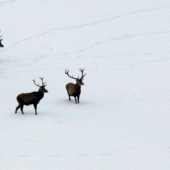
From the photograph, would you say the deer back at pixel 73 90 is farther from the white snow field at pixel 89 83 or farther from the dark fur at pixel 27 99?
the dark fur at pixel 27 99

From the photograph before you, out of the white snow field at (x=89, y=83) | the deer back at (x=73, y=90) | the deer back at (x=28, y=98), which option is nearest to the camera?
the white snow field at (x=89, y=83)

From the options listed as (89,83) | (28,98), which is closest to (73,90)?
(28,98)

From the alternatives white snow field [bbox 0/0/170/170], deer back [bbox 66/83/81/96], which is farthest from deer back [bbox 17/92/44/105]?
deer back [bbox 66/83/81/96]

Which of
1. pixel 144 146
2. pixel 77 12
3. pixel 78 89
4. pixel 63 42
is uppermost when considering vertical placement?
pixel 77 12

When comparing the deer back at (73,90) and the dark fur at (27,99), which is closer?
the dark fur at (27,99)

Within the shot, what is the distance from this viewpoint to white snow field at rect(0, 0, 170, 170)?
981cm

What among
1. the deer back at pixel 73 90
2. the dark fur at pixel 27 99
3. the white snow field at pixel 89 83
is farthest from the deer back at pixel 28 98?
the deer back at pixel 73 90

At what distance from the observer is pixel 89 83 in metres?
19.1

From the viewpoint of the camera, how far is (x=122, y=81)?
19.5 meters

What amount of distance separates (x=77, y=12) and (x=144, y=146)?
2213 cm

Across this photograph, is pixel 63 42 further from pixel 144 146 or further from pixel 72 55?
pixel 144 146

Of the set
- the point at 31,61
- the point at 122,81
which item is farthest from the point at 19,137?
the point at 31,61

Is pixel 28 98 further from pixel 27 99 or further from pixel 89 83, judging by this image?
pixel 89 83

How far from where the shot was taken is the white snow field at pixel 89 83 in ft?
32.2
